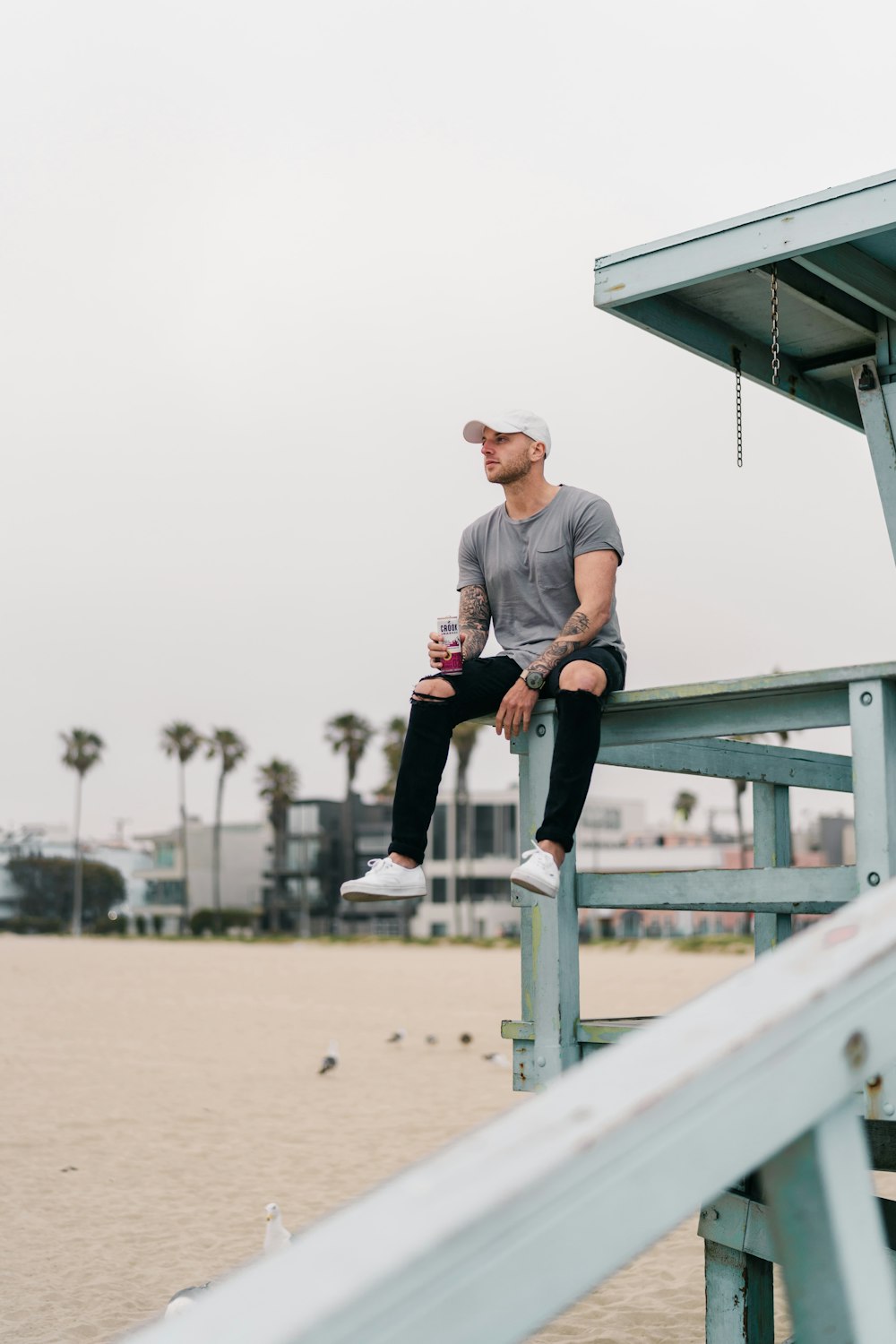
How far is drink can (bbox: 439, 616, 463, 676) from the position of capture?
423cm

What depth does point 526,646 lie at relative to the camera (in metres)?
4.36

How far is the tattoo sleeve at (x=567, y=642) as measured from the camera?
3.95m

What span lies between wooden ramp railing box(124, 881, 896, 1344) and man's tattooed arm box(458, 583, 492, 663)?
3.49 metres

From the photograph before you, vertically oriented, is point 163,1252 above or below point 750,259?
below

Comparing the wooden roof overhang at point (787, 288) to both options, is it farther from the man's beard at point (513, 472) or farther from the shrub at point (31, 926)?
the shrub at point (31, 926)

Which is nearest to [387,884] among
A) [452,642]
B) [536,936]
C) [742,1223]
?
[536,936]

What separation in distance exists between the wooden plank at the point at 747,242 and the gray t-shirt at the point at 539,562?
65cm

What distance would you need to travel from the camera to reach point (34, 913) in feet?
308

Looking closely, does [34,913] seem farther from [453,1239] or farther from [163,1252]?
[453,1239]

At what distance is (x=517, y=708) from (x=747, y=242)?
4.51 ft

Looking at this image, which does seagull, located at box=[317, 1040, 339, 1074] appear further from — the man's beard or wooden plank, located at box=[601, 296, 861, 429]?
the man's beard

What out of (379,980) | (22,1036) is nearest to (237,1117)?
(22,1036)

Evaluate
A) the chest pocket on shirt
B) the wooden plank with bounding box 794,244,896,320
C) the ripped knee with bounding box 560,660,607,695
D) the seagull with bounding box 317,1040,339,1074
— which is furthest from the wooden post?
the seagull with bounding box 317,1040,339,1074

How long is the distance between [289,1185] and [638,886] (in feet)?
20.2
